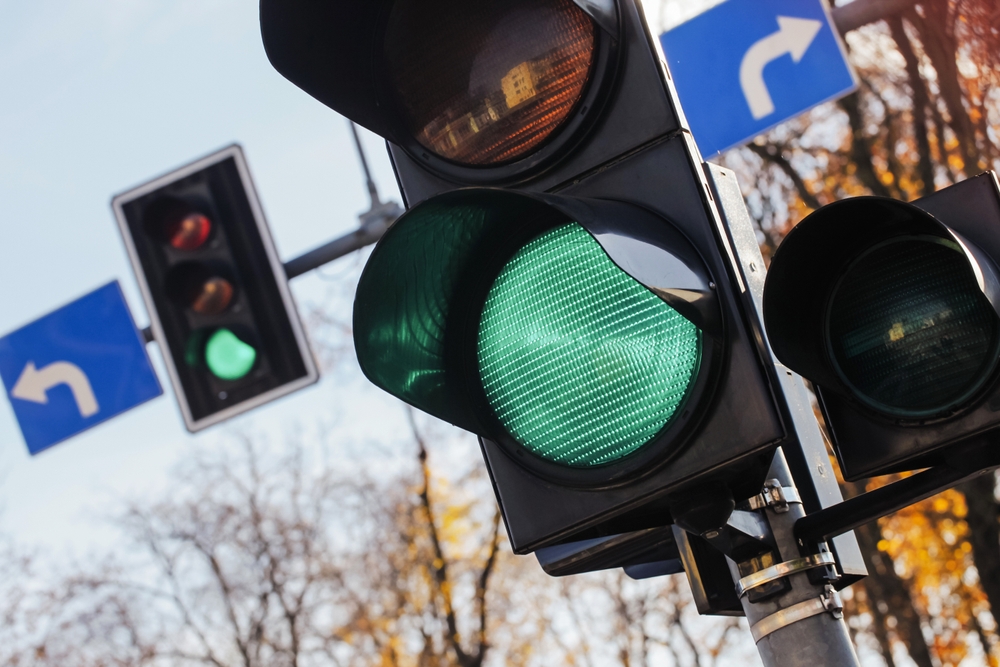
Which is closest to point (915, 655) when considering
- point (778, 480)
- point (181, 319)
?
point (181, 319)

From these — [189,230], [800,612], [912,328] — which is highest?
[189,230]

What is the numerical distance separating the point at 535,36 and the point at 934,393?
844 millimetres

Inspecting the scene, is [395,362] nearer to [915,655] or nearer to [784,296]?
[784,296]

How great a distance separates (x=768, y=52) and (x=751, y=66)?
0.34 ft

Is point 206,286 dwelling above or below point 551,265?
above

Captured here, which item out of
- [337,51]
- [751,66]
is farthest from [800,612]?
[751,66]

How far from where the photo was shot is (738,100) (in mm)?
3486

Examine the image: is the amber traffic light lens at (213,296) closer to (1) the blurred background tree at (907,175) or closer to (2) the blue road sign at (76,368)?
(2) the blue road sign at (76,368)

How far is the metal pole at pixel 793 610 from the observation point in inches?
62.7

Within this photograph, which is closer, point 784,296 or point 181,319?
point 784,296

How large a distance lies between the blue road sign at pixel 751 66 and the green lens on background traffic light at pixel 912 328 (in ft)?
5.57

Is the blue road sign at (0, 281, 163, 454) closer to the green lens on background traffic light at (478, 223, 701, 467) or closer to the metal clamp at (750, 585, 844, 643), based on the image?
the green lens on background traffic light at (478, 223, 701, 467)

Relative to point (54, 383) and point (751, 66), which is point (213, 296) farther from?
point (751, 66)

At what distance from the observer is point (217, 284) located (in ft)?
14.4
